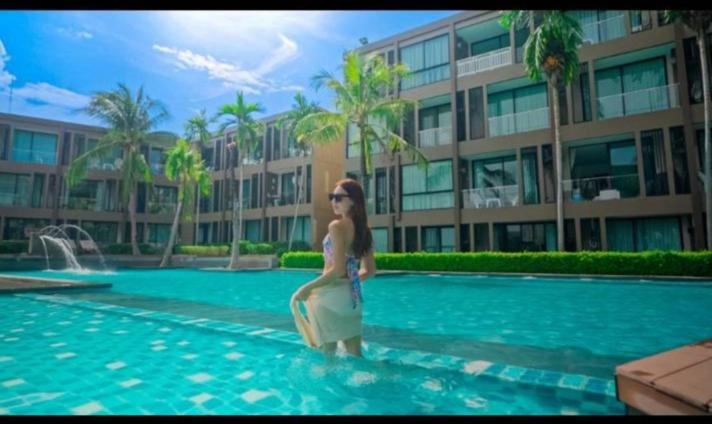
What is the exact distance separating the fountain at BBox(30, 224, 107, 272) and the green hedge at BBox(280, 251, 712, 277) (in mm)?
15682

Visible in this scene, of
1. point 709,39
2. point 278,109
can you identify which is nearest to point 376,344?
point 709,39

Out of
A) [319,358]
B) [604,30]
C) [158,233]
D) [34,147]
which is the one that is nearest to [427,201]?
[604,30]

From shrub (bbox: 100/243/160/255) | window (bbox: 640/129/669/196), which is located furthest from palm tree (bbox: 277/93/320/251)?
window (bbox: 640/129/669/196)

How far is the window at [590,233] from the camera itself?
2011cm

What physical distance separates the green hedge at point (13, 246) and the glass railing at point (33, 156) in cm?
883

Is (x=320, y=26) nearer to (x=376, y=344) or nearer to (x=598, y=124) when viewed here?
(x=376, y=344)

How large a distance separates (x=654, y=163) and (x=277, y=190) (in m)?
26.6

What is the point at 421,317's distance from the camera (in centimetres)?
791

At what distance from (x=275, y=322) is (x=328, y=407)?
4042 mm

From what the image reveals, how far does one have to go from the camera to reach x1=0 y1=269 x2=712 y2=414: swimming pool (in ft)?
11.2

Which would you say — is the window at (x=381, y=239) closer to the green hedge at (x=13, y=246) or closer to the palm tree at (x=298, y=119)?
the palm tree at (x=298, y=119)

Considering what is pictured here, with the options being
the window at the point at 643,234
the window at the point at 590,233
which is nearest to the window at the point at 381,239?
the window at the point at 590,233

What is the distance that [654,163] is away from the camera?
1916 cm

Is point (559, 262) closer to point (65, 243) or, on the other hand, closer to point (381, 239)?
point (381, 239)
